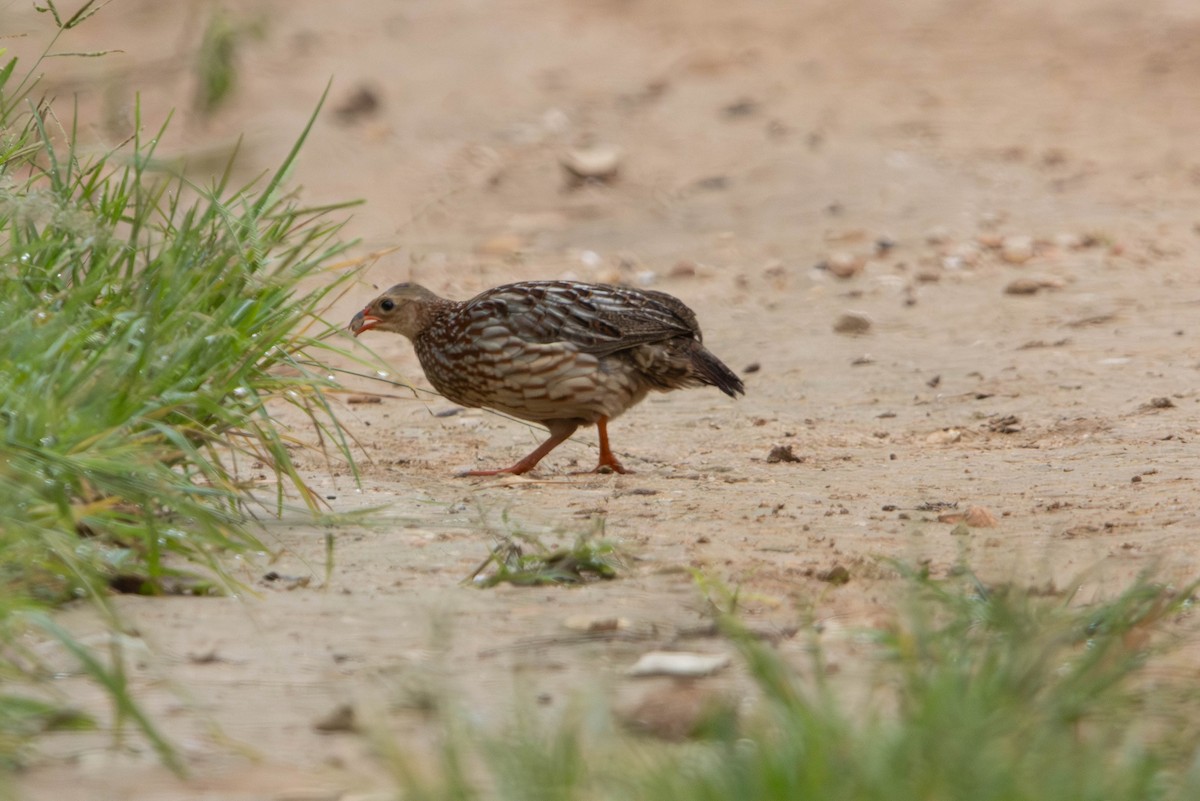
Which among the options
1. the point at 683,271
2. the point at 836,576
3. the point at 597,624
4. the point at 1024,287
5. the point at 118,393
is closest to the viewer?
the point at 597,624

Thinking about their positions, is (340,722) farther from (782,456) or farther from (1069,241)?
(1069,241)

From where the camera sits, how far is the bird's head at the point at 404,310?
23.1 ft

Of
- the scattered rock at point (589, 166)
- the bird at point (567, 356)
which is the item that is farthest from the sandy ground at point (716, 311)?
the bird at point (567, 356)

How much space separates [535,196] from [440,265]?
6.24ft

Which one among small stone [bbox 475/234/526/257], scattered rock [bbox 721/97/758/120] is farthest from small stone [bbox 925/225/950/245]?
scattered rock [bbox 721/97/758/120]

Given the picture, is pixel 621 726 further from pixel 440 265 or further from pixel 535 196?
pixel 535 196

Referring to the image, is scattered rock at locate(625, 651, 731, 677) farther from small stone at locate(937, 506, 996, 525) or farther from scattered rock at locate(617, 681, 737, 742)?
small stone at locate(937, 506, 996, 525)

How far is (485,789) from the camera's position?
9.27 ft

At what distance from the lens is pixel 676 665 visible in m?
3.44

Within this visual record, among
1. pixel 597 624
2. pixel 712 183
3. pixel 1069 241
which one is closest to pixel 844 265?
pixel 1069 241

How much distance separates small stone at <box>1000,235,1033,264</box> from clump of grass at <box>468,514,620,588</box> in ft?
19.8

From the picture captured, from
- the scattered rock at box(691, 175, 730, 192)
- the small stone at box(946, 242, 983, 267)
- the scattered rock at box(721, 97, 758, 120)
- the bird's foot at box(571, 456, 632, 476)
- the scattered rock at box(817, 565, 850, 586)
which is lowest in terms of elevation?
the scattered rock at box(817, 565, 850, 586)

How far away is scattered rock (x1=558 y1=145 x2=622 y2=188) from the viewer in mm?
12508

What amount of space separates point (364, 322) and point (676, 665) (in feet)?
13.0
